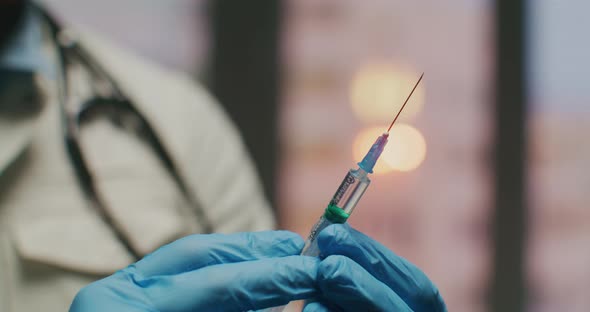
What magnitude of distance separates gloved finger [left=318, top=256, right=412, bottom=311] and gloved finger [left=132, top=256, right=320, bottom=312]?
19 millimetres

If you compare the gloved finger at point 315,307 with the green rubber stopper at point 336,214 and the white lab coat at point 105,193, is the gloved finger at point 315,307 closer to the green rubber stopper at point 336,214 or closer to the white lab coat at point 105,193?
the green rubber stopper at point 336,214

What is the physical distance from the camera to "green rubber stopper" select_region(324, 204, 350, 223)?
1.52ft

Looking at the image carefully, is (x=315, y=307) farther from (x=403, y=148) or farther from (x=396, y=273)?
(x=403, y=148)

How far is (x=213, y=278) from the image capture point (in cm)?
46

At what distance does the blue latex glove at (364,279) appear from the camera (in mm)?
454

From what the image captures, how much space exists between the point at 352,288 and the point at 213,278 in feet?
0.40

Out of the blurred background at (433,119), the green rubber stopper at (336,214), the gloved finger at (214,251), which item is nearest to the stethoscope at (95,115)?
the gloved finger at (214,251)

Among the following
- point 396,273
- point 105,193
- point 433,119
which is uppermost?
point 433,119

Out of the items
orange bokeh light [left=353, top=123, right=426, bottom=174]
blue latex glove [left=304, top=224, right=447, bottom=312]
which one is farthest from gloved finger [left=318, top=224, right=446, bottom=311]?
orange bokeh light [left=353, top=123, right=426, bottom=174]

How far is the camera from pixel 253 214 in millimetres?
756

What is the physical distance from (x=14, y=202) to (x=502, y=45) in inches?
45.5

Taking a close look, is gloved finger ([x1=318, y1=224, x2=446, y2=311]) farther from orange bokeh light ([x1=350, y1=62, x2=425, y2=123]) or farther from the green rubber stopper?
orange bokeh light ([x1=350, y1=62, x2=425, y2=123])

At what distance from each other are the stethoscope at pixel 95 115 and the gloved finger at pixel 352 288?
0.90 feet

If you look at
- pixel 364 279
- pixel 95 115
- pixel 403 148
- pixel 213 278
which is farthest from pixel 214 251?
pixel 403 148
